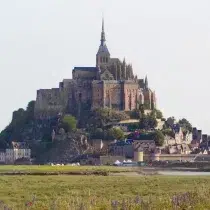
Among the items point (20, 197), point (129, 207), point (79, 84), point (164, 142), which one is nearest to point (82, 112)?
point (79, 84)

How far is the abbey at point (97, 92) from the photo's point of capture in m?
129

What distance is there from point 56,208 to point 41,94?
115 metres

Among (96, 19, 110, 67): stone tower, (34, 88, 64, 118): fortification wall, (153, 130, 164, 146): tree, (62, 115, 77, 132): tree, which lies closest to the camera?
(153, 130, 164, 146): tree

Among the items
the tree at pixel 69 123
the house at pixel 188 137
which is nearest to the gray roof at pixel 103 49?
the tree at pixel 69 123

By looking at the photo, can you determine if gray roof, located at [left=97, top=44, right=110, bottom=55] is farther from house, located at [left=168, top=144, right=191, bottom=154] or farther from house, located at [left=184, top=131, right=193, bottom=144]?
house, located at [left=168, top=144, right=191, bottom=154]

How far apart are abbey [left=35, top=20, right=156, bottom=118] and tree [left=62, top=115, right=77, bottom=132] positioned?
3.89 m

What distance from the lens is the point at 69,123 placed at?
413ft

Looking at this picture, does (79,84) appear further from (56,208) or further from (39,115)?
(56,208)

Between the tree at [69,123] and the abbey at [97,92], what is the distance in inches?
153

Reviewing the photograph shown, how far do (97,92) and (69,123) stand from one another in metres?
8.31

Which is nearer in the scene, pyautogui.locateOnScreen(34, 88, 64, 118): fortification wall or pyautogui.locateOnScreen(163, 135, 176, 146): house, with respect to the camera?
pyautogui.locateOnScreen(163, 135, 176, 146): house

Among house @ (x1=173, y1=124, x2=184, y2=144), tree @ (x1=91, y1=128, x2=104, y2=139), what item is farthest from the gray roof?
house @ (x1=173, y1=124, x2=184, y2=144)

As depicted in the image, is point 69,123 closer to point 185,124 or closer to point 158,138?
point 158,138

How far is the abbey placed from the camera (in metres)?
129
